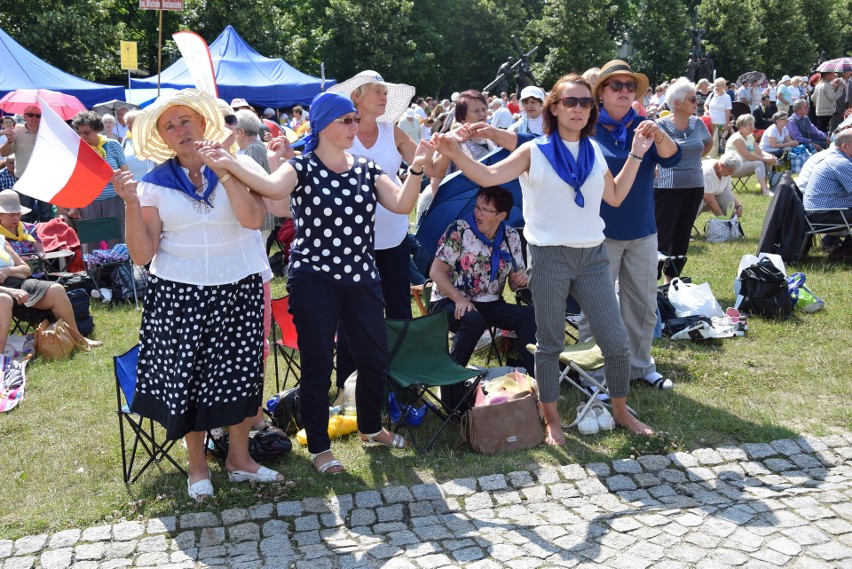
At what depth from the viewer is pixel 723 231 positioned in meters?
10.2

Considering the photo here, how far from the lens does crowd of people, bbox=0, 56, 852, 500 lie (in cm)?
402

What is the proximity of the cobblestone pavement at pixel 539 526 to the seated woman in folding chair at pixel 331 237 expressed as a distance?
605mm

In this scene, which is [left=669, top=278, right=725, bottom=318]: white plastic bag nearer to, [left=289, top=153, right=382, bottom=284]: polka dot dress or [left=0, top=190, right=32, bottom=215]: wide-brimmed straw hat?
[left=289, top=153, right=382, bottom=284]: polka dot dress

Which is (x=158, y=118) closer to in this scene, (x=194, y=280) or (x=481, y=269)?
(x=194, y=280)

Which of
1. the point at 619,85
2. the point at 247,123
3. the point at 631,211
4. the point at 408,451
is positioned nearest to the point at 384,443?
the point at 408,451

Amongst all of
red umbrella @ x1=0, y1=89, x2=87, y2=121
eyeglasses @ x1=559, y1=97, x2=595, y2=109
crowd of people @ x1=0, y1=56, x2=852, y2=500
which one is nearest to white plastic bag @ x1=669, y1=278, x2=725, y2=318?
crowd of people @ x1=0, y1=56, x2=852, y2=500

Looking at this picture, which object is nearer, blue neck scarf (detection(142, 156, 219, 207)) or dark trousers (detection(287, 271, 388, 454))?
blue neck scarf (detection(142, 156, 219, 207))

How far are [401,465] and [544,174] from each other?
169 cm

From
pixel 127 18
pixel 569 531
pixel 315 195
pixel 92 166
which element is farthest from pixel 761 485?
pixel 127 18

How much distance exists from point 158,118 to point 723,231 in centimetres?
790

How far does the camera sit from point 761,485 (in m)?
4.24

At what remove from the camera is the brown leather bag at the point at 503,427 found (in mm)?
4641

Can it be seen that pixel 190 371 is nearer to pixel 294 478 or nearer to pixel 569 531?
pixel 294 478

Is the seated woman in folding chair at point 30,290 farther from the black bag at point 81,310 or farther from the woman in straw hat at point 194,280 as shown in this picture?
the woman in straw hat at point 194,280
